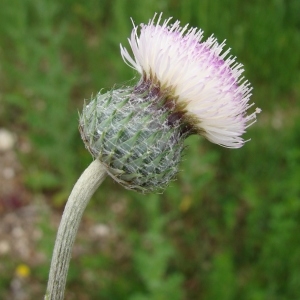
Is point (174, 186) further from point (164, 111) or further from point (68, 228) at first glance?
point (68, 228)

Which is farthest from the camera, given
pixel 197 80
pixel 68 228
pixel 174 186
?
pixel 174 186

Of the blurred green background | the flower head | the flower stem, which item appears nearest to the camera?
the flower stem

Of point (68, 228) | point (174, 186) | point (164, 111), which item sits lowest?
point (68, 228)

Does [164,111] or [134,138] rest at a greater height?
[164,111]

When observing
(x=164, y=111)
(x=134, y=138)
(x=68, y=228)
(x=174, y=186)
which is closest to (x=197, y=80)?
(x=164, y=111)

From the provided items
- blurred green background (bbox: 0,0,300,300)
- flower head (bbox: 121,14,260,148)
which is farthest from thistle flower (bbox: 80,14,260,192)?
blurred green background (bbox: 0,0,300,300)

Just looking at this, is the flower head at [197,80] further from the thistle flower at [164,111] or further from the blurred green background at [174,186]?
the blurred green background at [174,186]

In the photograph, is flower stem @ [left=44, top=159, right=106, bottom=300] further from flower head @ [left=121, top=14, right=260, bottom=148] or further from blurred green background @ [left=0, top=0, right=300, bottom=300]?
blurred green background @ [left=0, top=0, right=300, bottom=300]

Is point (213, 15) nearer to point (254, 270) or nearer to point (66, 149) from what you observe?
point (66, 149)
